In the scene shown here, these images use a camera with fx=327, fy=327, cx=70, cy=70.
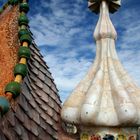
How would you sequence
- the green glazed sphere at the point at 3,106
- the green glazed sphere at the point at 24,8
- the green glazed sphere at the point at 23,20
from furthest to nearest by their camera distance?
the green glazed sphere at the point at 24,8, the green glazed sphere at the point at 23,20, the green glazed sphere at the point at 3,106

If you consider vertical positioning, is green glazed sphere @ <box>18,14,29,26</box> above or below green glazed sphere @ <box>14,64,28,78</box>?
above

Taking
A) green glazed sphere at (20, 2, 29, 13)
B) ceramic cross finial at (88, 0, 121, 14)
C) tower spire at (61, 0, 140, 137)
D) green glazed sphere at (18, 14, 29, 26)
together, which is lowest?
tower spire at (61, 0, 140, 137)

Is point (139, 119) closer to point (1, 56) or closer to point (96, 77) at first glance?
point (96, 77)

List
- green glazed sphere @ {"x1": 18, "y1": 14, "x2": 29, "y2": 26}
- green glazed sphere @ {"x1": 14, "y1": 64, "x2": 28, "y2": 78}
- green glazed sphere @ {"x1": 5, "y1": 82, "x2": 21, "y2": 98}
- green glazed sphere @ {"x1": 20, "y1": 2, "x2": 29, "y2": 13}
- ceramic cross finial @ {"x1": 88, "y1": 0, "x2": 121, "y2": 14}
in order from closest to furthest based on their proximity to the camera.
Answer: green glazed sphere @ {"x1": 5, "y1": 82, "x2": 21, "y2": 98} < green glazed sphere @ {"x1": 14, "y1": 64, "x2": 28, "y2": 78} < green glazed sphere @ {"x1": 18, "y1": 14, "x2": 29, "y2": 26} < green glazed sphere @ {"x1": 20, "y1": 2, "x2": 29, "y2": 13} < ceramic cross finial @ {"x1": 88, "y1": 0, "x2": 121, "y2": 14}

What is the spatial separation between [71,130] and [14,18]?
400 centimetres

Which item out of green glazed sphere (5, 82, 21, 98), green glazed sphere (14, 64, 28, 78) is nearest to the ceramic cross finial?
green glazed sphere (14, 64, 28, 78)

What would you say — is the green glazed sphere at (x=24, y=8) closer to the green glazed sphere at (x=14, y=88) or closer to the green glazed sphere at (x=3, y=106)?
the green glazed sphere at (x=14, y=88)

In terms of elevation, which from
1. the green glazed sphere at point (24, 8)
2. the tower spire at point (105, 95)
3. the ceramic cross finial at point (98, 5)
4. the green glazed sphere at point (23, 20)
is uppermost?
the ceramic cross finial at point (98, 5)

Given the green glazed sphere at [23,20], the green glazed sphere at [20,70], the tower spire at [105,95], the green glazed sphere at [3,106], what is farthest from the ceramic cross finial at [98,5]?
the green glazed sphere at [3,106]

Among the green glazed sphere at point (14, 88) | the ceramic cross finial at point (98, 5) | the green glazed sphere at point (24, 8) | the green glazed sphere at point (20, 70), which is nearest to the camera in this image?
the green glazed sphere at point (14, 88)

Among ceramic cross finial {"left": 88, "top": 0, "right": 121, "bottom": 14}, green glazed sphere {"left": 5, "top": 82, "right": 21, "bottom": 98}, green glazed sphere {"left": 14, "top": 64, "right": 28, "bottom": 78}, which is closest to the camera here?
green glazed sphere {"left": 5, "top": 82, "right": 21, "bottom": 98}

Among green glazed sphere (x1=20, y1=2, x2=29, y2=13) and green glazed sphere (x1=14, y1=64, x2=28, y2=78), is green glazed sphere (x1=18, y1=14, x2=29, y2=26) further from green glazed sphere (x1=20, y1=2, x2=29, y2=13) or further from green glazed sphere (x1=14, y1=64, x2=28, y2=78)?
green glazed sphere (x1=14, y1=64, x2=28, y2=78)

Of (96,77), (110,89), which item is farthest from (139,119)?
(96,77)

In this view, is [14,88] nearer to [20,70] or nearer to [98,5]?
[20,70]
